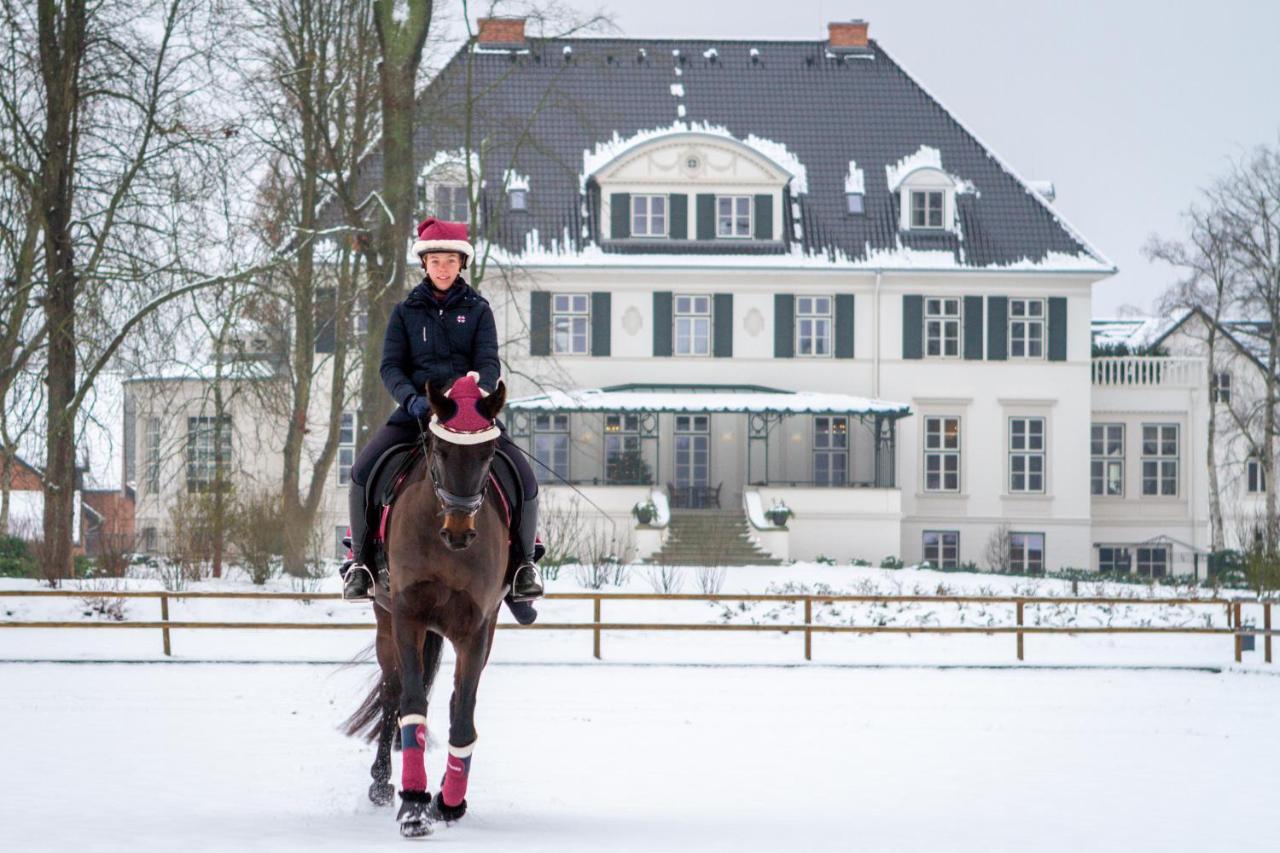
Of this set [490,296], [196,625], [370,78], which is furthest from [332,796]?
[490,296]

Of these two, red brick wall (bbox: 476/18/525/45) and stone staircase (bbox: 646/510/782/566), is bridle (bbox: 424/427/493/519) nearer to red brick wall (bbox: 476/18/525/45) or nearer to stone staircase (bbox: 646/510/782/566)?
stone staircase (bbox: 646/510/782/566)

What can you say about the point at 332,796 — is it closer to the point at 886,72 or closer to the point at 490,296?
the point at 490,296

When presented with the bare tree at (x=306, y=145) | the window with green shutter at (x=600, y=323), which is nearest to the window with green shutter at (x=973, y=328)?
the window with green shutter at (x=600, y=323)

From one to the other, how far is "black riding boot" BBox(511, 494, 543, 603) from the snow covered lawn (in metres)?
1.15

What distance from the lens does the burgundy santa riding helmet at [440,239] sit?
8.95 meters

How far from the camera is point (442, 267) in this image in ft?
29.5

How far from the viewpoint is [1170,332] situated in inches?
2104

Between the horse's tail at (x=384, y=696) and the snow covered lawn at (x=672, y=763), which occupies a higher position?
the horse's tail at (x=384, y=696)

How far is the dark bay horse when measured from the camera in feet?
25.5

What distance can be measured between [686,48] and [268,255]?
22111 millimetres

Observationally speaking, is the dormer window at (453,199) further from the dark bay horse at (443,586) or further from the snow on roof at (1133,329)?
the dark bay horse at (443,586)

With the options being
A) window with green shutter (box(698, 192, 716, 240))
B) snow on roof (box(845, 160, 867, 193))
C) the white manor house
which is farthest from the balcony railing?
window with green shutter (box(698, 192, 716, 240))

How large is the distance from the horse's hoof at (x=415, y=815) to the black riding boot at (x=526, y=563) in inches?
51.3

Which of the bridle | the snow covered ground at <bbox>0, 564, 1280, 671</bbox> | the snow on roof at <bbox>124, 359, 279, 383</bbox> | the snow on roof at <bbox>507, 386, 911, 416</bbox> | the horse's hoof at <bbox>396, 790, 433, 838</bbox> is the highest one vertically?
A: the snow on roof at <bbox>507, 386, 911, 416</bbox>
